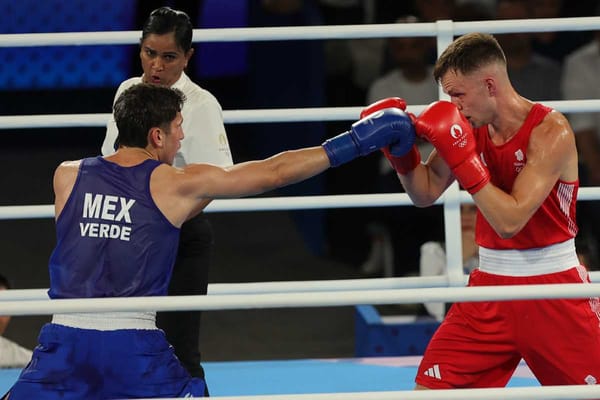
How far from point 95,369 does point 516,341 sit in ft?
3.58

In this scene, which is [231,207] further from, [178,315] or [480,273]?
[480,273]

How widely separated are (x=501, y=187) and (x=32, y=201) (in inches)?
192

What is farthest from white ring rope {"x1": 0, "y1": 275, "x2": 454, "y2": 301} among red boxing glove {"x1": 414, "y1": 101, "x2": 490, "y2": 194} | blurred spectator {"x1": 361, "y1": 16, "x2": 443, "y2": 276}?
blurred spectator {"x1": 361, "y1": 16, "x2": 443, "y2": 276}

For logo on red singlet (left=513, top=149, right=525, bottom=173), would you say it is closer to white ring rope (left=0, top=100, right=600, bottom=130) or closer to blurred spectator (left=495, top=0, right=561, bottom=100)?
white ring rope (left=0, top=100, right=600, bottom=130)

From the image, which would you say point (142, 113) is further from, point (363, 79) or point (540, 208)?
point (363, 79)

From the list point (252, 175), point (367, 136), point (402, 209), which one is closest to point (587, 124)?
point (402, 209)

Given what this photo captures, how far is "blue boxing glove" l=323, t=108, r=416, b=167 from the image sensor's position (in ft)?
9.72

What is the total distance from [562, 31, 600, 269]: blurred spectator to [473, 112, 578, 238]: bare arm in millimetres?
2937

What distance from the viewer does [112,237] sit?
293 cm

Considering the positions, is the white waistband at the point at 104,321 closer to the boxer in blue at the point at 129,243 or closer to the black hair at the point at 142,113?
the boxer in blue at the point at 129,243

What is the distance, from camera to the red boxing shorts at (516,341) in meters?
3.05

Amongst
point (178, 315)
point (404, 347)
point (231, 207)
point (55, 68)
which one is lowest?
point (404, 347)

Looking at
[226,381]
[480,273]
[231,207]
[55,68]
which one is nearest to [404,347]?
[226,381]

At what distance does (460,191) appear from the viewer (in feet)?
12.7
